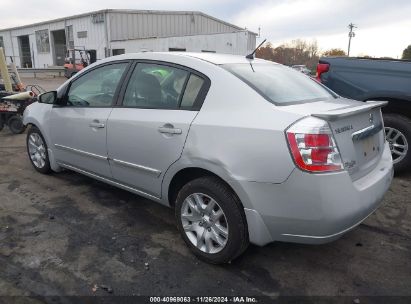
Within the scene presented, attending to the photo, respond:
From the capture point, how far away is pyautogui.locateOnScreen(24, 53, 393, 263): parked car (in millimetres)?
2367

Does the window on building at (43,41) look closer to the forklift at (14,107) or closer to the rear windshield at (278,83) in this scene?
the forklift at (14,107)

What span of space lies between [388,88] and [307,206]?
3.29 meters

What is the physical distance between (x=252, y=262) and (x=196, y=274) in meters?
0.48

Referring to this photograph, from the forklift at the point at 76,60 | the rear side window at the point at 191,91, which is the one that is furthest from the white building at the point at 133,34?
the rear side window at the point at 191,91

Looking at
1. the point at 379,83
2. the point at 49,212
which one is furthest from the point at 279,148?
the point at 379,83

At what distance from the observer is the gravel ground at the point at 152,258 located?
103 inches

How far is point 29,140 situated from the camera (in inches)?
197

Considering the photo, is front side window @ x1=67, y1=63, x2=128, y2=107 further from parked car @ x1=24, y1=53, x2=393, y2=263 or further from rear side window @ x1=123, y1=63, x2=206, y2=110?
rear side window @ x1=123, y1=63, x2=206, y2=110

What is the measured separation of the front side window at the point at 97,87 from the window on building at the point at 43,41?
3447 centimetres

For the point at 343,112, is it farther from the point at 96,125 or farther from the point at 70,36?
the point at 70,36

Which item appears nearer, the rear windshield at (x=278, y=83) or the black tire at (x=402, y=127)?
the rear windshield at (x=278, y=83)

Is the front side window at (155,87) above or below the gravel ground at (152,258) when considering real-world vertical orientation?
above

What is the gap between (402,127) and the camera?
490cm

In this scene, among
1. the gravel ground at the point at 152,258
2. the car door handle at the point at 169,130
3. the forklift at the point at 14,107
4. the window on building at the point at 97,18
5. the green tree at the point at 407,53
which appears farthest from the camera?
the green tree at the point at 407,53
